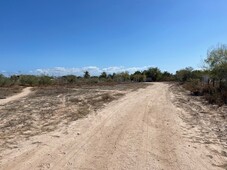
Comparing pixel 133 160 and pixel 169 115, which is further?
pixel 169 115

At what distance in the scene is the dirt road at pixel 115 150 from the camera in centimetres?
604

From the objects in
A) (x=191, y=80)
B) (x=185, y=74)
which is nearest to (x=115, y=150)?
(x=191, y=80)

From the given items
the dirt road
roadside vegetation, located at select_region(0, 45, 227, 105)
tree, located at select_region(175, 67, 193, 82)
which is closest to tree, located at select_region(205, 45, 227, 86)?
roadside vegetation, located at select_region(0, 45, 227, 105)

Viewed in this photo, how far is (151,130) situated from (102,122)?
2.28m

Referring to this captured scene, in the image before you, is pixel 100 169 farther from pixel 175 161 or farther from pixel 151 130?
pixel 151 130

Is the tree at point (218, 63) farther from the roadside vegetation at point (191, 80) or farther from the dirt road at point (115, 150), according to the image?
the dirt road at point (115, 150)

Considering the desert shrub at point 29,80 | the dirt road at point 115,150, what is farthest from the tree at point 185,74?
the dirt road at point 115,150

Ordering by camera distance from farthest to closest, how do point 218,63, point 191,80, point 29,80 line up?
1. point 191,80
2. point 29,80
3. point 218,63

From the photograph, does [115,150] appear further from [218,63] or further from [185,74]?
[185,74]

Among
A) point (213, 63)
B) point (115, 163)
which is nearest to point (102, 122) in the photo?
point (115, 163)

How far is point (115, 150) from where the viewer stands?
279 inches

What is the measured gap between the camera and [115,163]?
6129 mm

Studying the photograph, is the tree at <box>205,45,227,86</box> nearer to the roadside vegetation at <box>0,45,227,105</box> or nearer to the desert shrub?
the roadside vegetation at <box>0,45,227,105</box>

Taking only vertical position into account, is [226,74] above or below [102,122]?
above
